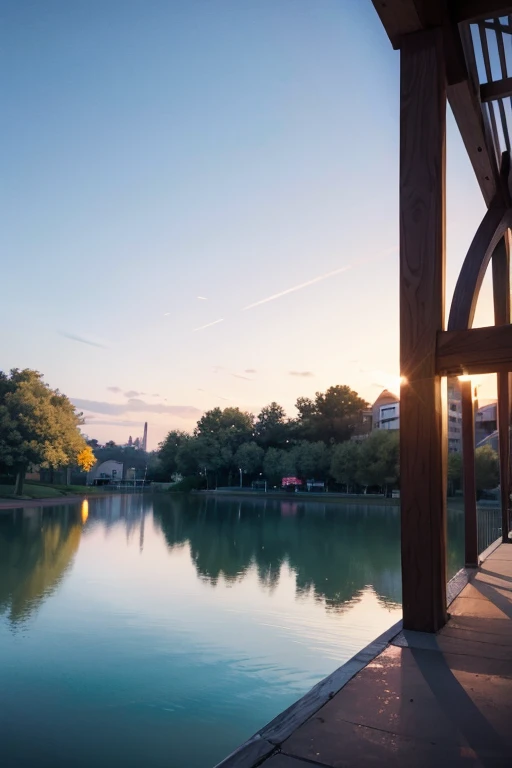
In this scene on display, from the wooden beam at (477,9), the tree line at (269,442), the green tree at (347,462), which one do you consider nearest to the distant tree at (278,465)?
the tree line at (269,442)

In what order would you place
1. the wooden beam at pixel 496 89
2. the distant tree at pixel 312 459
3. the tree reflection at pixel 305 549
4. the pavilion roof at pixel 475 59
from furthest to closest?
the distant tree at pixel 312 459 < the tree reflection at pixel 305 549 < the wooden beam at pixel 496 89 < the pavilion roof at pixel 475 59

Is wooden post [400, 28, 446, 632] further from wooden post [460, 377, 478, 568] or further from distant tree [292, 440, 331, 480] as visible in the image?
distant tree [292, 440, 331, 480]

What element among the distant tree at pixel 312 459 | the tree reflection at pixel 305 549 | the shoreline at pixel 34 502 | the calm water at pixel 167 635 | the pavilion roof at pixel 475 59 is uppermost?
the pavilion roof at pixel 475 59

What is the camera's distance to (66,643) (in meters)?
7.10

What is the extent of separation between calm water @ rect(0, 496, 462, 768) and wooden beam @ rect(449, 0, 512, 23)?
5723 mm

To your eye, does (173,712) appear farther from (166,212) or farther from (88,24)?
(166,212)

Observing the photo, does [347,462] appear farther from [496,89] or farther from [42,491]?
[496,89]

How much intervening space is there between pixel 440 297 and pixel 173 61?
8791 mm

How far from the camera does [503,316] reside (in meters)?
6.80

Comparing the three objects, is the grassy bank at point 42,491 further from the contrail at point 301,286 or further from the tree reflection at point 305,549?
the contrail at point 301,286

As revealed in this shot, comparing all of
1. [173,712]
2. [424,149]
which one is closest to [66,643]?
[173,712]

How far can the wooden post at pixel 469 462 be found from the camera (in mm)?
4922

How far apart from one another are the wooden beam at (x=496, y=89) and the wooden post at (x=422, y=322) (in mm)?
1264

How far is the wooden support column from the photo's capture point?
664 centimetres
